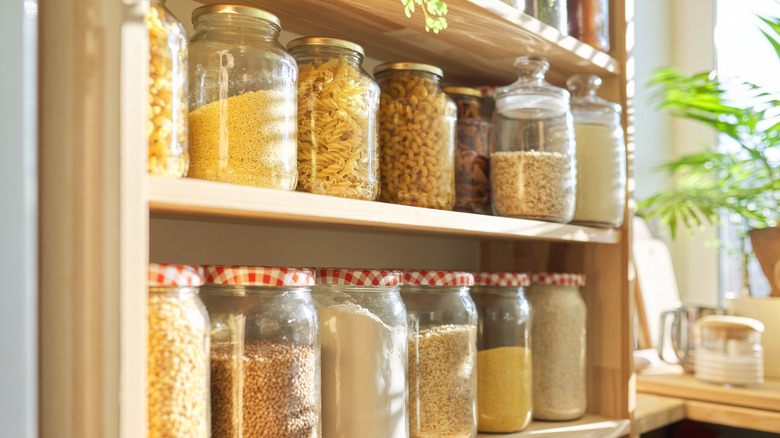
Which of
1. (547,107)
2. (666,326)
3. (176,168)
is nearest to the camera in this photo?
(176,168)

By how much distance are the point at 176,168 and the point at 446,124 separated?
1.46 feet

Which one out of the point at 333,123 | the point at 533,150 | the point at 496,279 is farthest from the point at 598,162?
the point at 333,123

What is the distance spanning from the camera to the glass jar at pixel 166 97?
686 mm

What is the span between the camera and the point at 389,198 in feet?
3.26

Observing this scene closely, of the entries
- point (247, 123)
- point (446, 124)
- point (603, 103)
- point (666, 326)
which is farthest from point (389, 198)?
point (666, 326)

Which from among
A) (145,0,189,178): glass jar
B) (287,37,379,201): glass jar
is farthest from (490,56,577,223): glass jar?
(145,0,189,178): glass jar

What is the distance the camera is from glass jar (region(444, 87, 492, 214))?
43.3 inches

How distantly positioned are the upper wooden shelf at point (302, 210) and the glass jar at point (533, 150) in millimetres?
38

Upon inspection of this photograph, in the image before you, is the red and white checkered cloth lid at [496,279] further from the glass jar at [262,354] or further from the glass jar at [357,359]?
the glass jar at [262,354]

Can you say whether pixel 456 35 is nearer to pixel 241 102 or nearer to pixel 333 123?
pixel 333 123

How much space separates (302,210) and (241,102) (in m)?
0.14

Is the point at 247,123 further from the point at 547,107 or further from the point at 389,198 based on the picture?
the point at 547,107

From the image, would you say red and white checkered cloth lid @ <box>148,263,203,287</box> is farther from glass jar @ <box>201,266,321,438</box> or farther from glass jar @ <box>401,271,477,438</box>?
glass jar @ <box>401,271,477,438</box>

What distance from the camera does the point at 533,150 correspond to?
1.11 meters
